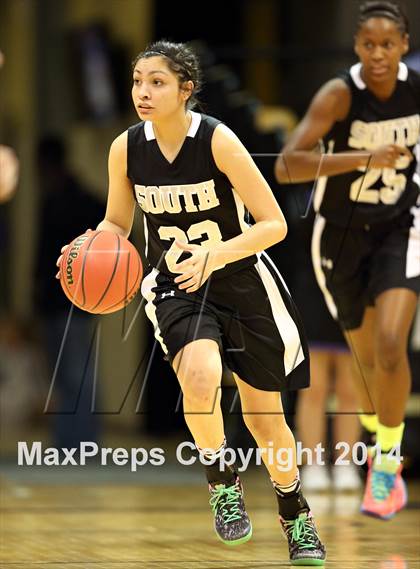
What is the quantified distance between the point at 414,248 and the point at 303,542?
1.66 meters

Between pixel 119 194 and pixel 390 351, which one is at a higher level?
pixel 119 194

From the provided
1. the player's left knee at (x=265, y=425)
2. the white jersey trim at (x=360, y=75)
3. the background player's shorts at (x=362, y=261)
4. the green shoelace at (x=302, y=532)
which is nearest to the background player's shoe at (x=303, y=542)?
the green shoelace at (x=302, y=532)

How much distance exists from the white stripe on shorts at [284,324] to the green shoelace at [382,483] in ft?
3.96

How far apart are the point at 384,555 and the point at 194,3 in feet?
23.5

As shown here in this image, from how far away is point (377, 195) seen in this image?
258 inches

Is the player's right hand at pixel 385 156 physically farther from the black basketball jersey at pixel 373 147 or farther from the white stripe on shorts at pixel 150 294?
the white stripe on shorts at pixel 150 294

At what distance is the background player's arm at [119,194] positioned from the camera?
546 cm

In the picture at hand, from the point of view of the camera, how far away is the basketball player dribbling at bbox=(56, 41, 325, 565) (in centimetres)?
524

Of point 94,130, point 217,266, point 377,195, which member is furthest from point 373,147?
point 94,130

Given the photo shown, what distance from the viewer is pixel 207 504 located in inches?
314

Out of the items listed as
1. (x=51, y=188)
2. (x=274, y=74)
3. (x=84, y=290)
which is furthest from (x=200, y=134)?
(x=274, y=74)

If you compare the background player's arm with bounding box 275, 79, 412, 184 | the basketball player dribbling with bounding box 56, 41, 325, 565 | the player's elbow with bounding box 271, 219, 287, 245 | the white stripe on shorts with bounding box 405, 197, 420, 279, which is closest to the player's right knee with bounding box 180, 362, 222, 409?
the basketball player dribbling with bounding box 56, 41, 325, 565

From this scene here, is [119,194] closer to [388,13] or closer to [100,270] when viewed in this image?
[100,270]

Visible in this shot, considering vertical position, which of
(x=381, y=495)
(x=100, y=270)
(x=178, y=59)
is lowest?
(x=381, y=495)
